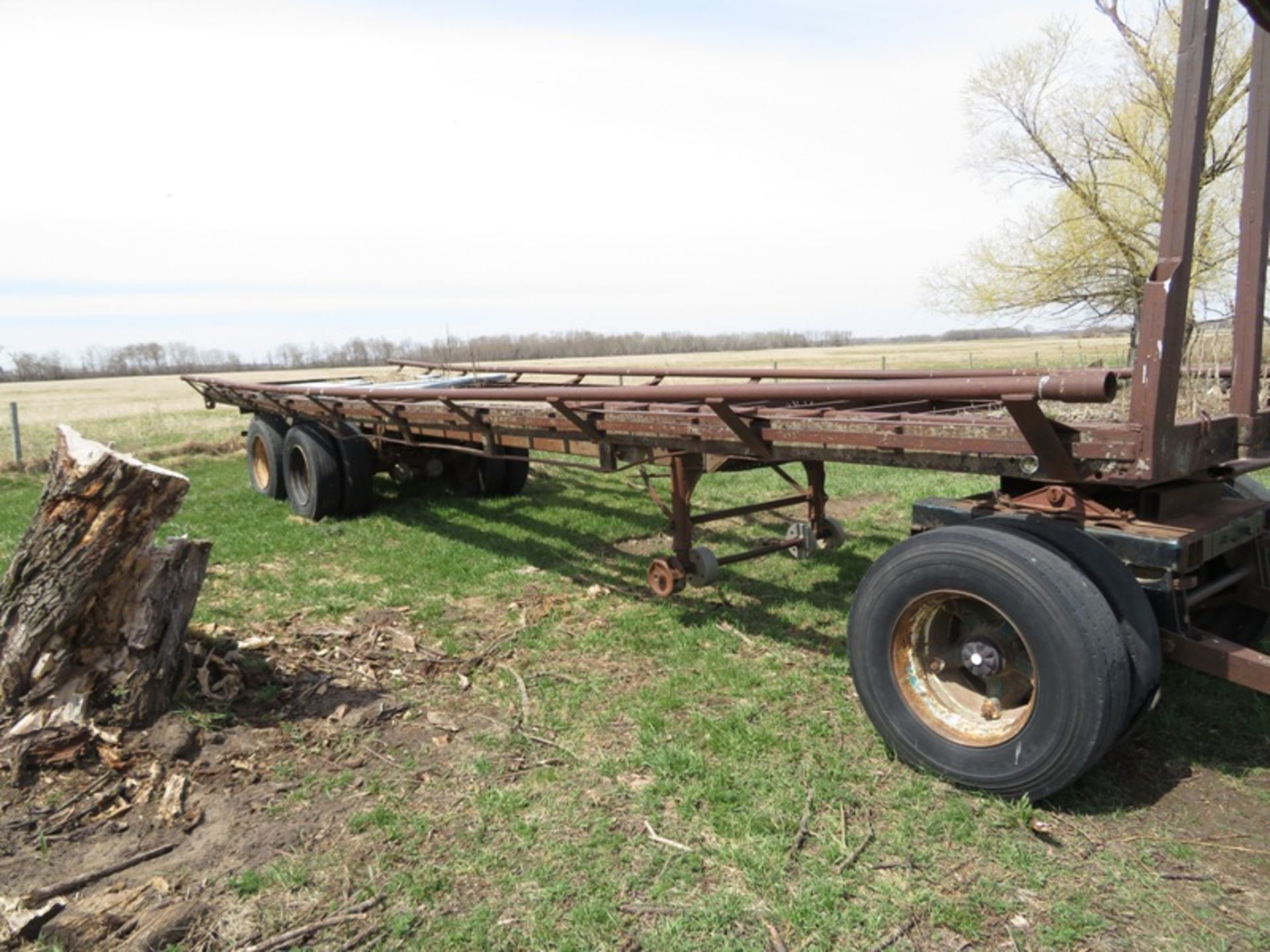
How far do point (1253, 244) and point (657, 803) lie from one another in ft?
11.4

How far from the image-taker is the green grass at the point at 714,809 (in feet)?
8.57

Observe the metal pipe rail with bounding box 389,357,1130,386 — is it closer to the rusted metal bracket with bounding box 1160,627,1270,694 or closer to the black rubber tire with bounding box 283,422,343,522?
the rusted metal bracket with bounding box 1160,627,1270,694

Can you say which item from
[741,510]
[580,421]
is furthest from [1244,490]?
[580,421]

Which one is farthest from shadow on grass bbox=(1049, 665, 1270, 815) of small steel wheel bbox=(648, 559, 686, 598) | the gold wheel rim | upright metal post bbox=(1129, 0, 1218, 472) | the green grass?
small steel wheel bbox=(648, 559, 686, 598)

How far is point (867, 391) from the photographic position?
3311mm

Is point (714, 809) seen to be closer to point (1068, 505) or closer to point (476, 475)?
point (1068, 505)

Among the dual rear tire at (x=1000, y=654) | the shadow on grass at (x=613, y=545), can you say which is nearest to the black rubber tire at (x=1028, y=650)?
the dual rear tire at (x=1000, y=654)

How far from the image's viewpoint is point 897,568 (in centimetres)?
329

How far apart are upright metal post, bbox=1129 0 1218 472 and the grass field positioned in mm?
1206

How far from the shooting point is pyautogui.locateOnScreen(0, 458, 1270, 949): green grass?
2613 millimetres

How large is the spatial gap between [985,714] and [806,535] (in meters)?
2.66

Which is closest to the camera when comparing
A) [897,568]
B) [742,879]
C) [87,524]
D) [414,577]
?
[742,879]

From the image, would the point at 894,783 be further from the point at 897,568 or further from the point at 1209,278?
the point at 1209,278

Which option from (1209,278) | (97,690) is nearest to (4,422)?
(97,690)
